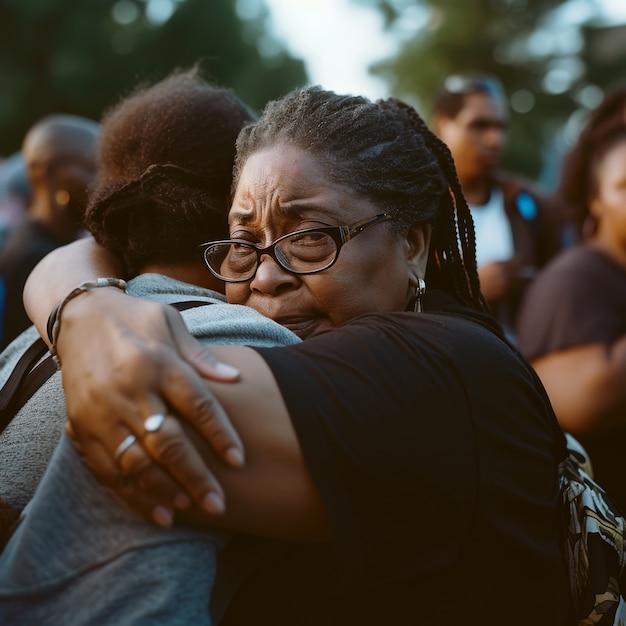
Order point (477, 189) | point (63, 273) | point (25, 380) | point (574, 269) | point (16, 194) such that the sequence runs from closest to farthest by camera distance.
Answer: point (25, 380)
point (63, 273)
point (574, 269)
point (477, 189)
point (16, 194)

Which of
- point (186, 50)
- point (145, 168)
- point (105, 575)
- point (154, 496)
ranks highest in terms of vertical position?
point (186, 50)

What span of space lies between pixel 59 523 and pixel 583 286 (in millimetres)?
2534

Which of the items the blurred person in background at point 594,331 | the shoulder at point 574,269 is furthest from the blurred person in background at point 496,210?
the shoulder at point 574,269

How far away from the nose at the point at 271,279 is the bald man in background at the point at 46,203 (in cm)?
264

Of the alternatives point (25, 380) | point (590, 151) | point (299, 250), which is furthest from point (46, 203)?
point (299, 250)

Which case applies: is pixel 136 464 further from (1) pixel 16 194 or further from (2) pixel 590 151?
(1) pixel 16 194

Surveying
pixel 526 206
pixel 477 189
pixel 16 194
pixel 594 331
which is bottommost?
pixel 594 331

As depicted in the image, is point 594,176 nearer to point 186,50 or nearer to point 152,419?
point 152,419

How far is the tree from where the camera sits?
24.3 m

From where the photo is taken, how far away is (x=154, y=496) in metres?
1.31

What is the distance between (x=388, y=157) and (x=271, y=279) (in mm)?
429

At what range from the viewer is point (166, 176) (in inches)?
78.2

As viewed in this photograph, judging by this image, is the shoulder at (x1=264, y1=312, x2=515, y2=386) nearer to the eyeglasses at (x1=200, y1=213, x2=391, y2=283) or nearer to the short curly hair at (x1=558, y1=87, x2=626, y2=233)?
the eyeglasses at (x1=200, y1=213, x2=391, y2=283)

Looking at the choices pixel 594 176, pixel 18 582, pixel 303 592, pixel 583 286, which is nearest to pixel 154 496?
pixel 18 582
